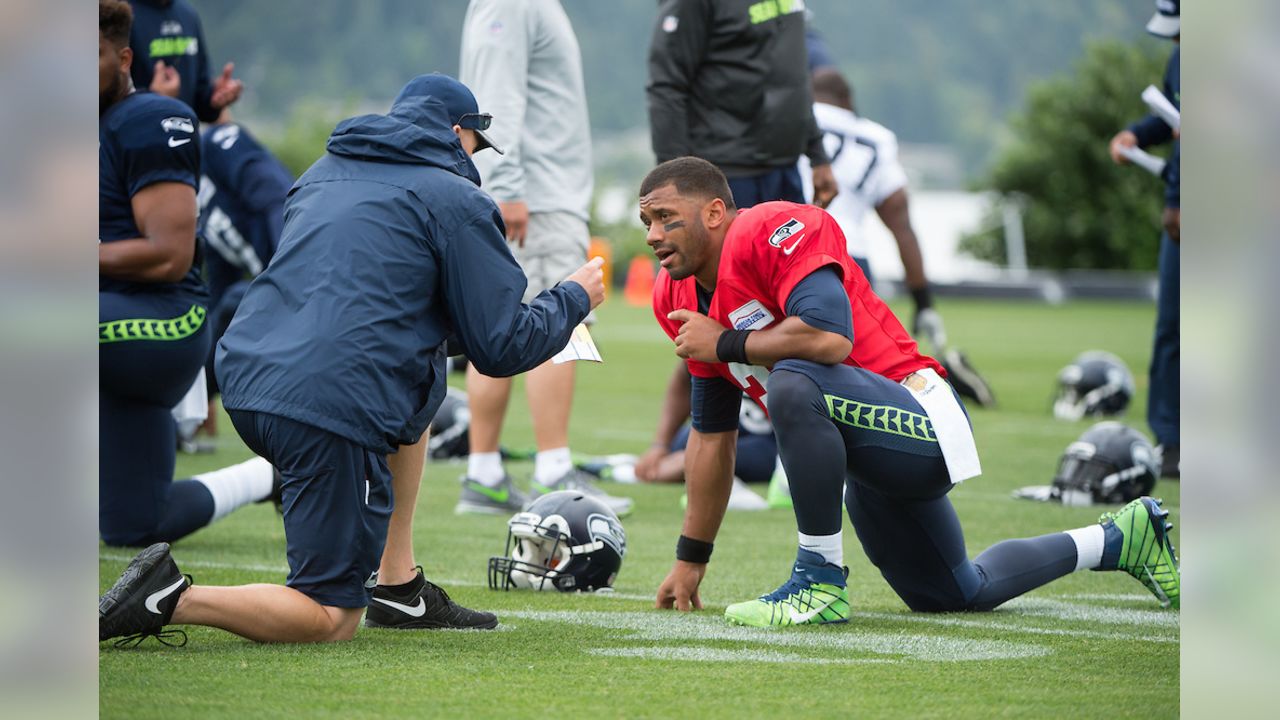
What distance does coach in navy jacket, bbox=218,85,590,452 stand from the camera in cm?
387

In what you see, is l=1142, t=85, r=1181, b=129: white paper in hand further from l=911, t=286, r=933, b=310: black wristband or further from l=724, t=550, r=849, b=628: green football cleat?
l=724, t=550, r=849, b=628: green football cleat

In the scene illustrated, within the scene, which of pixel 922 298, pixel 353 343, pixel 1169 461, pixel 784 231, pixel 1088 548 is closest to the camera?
pixel 353 343

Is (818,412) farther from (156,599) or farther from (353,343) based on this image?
(156,599)

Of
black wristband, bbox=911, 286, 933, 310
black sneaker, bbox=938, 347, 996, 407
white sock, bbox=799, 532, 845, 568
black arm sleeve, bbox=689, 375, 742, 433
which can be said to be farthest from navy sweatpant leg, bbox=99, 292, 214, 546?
black sneaker, bbox=938, 347, 996, 407

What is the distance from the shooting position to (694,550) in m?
4.61

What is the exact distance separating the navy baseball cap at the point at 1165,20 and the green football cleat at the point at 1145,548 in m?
3.73

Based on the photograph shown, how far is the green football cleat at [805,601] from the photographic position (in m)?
4.36

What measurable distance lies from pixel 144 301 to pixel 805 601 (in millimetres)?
2558

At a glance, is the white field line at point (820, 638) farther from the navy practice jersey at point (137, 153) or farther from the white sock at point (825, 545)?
the navy practice jersey at point (137, 153)

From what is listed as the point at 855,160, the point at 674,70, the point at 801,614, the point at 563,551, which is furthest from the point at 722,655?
the point at 855,160

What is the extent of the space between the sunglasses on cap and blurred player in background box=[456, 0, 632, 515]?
2.18 metres

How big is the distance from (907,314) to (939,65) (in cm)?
10764
